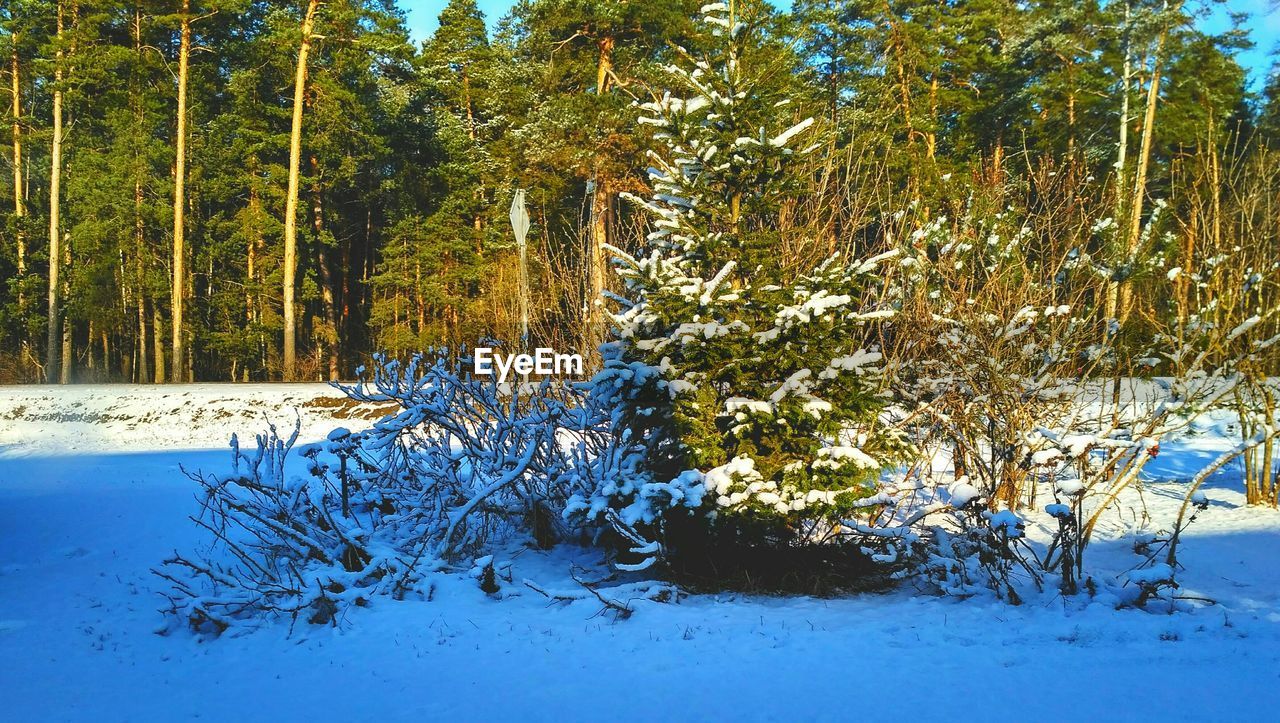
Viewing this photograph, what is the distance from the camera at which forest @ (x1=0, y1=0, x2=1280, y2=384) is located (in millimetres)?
23891

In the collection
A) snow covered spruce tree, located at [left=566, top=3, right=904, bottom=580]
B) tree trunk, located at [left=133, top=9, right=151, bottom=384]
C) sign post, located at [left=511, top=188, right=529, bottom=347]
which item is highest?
tree trunk, located at [left=133, top=9, right=151, bottom=384]

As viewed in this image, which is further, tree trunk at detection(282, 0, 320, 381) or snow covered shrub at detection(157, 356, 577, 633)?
tree trunk at detection(282, 0, 320, 381)

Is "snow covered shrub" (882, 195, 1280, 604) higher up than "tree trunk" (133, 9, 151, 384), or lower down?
lower down

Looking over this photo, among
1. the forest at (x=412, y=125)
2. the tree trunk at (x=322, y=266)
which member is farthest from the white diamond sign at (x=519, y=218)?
the tree trunk at (x=322, y=266)

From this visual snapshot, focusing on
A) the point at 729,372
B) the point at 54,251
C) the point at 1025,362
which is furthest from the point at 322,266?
the point at 729,372

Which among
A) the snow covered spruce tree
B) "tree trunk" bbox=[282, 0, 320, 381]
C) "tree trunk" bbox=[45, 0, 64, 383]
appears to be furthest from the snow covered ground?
"tree trunk" bbox=[45, 0, 64, 383]

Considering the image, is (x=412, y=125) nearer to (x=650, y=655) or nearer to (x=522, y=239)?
(x=522, y=239)

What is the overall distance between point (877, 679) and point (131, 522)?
28.4ft

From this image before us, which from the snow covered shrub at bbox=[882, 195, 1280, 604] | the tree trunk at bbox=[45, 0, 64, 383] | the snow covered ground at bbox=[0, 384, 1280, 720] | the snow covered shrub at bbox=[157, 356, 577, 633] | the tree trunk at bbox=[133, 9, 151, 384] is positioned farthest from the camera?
the tree trunk at bbox=[133, 9, 151, 384]

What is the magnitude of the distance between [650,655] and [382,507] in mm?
4550

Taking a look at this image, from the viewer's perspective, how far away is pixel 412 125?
3581 cm

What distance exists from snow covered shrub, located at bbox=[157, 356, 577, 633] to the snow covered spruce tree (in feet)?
3.60

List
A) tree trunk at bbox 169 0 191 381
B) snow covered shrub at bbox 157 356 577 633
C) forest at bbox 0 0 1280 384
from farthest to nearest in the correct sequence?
1. tree trunk at bbox 169 0 191 381
2. forest at bbox 0 0 1280 384
3. snow covered shrub at bbox 157 356 577 633

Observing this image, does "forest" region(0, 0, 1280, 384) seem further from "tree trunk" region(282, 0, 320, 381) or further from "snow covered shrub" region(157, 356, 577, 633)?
"snow covered shrub" region(157, 356, 577, 633)
